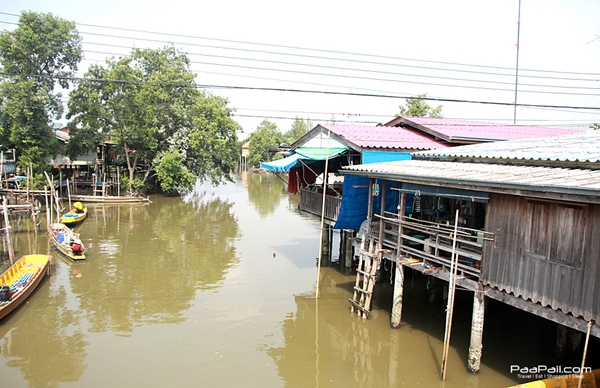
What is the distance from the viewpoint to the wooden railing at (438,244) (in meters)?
9.32

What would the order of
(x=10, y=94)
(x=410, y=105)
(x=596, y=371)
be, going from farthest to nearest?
(x=410, y=105) → (x=10, y=94) → (x=596, y=371)

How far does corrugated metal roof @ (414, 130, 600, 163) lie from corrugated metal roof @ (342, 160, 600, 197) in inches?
13.5

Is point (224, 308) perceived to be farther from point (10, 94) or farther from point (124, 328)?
point (10, 94)

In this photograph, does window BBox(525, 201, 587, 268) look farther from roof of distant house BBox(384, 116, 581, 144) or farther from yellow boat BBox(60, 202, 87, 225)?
yellow boat BBox(60, 202, 87, 225)

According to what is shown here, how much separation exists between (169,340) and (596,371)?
9529 mm

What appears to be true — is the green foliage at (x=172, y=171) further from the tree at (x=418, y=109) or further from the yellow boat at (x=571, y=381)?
the yellow boat at (x=571, y=381)

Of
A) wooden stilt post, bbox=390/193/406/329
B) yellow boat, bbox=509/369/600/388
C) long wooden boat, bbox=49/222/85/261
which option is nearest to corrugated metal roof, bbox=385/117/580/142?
wooden stilt post, bbox=390/193/406/329

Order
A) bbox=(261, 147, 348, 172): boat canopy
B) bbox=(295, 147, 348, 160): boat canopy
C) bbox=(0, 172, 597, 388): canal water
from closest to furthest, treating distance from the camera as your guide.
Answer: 1. bbox=(0, 172, 597, 388): canal water
2. bbox=(295, 147, 348, 160): boat canopy
3. bbox=(261, 147, 348, 172): boat canopy

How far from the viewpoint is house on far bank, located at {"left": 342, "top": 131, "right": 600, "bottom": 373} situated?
720 cm

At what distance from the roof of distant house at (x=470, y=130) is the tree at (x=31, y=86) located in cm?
2544

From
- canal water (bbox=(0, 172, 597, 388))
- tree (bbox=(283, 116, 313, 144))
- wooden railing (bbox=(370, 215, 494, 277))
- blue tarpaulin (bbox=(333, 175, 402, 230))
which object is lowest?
canal water (bbox=(0, 172, 597, 388))

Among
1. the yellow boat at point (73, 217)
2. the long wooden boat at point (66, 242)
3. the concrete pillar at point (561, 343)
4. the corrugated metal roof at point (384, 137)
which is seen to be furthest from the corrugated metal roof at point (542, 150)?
the yellow boat at point (73, 217)

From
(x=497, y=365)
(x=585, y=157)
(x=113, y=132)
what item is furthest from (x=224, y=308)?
(x=113, y=132)

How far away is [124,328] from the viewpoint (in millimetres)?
11906
